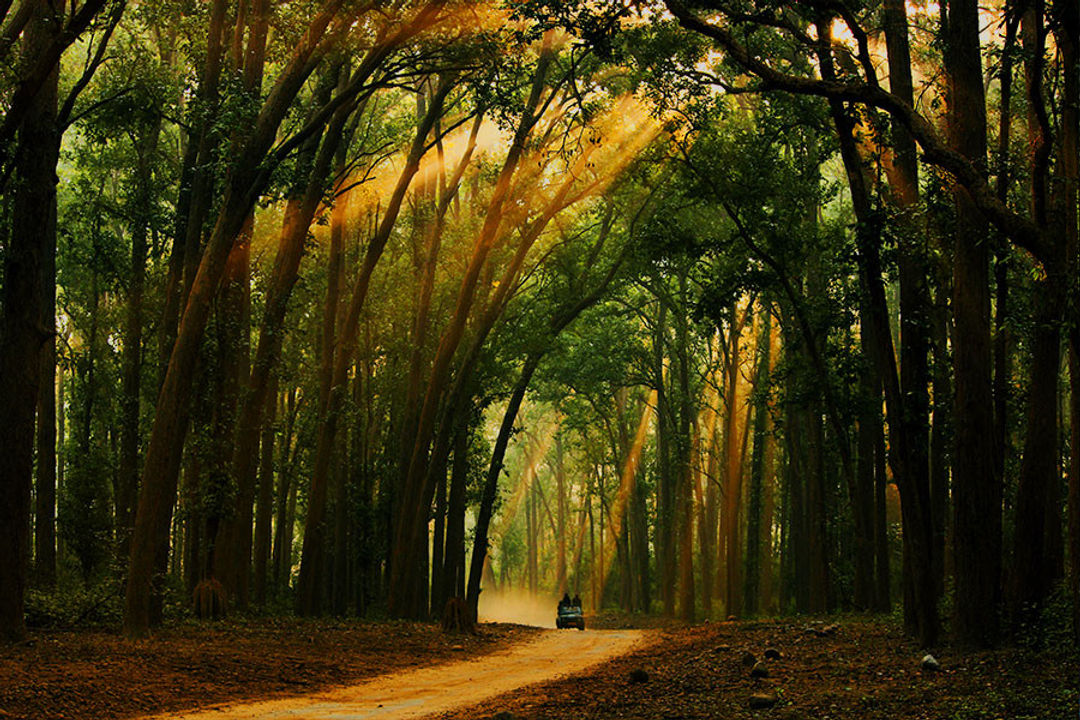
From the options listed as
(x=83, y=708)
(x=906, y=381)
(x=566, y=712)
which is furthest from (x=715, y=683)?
(x=83, y=708)

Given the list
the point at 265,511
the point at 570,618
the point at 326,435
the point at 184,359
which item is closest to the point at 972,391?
the point at 184,359

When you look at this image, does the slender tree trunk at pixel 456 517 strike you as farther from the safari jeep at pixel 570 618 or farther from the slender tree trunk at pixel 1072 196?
the slender tree trunk at pixel 1072 196

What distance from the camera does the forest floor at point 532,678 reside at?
788 cm

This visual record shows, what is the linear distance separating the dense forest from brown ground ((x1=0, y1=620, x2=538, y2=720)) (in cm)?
84

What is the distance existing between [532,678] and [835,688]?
4469mm

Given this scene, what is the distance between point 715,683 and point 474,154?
18.8 metres

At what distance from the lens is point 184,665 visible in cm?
1008

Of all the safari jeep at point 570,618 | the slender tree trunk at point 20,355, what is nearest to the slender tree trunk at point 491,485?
the safari jeep at point 570,618

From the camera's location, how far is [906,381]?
11.8 metres

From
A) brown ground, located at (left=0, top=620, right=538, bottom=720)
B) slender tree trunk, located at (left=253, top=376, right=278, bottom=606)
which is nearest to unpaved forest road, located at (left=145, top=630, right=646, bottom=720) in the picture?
brown ground, located at (left=0, top=620, right=538, bottom=720)

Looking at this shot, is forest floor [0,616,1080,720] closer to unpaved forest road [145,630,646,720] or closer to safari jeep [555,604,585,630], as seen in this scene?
unpaved forest road [145,630,646,720]

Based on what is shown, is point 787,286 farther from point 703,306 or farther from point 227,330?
point 227,330

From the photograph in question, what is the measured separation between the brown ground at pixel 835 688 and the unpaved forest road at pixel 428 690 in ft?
2.11

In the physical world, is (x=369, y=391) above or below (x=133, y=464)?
above
